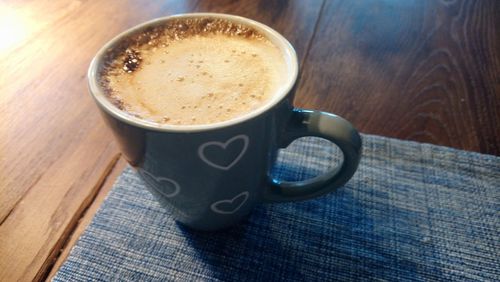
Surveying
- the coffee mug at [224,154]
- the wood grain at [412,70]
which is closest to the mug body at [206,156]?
the coffee mug at [224,154]

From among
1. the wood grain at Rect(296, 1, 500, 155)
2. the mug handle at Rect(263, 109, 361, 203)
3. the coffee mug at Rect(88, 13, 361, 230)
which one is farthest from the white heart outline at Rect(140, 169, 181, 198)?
the wood grain at Rect(296, 1, 500, 155)

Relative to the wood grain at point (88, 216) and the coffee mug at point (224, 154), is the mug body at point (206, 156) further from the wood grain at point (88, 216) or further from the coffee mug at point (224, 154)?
the wood grain at point (88, 216)

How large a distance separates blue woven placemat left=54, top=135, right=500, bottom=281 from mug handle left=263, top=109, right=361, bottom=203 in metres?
0.04

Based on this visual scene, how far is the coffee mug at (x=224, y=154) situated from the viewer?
0.34m

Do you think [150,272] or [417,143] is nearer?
[150,272]

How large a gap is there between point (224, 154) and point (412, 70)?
18.6 inches

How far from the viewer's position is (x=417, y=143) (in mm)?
542

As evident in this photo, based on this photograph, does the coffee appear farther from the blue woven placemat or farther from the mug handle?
the blue woven placemat

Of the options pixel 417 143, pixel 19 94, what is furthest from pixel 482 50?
pixel 19 94

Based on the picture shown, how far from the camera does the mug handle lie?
371mm

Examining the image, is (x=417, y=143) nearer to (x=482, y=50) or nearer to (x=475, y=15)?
(x=482, y=50)

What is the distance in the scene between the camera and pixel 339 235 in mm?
442

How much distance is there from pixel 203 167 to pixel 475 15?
767mm

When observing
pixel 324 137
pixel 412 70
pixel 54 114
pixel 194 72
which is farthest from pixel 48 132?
pixel 412 70
